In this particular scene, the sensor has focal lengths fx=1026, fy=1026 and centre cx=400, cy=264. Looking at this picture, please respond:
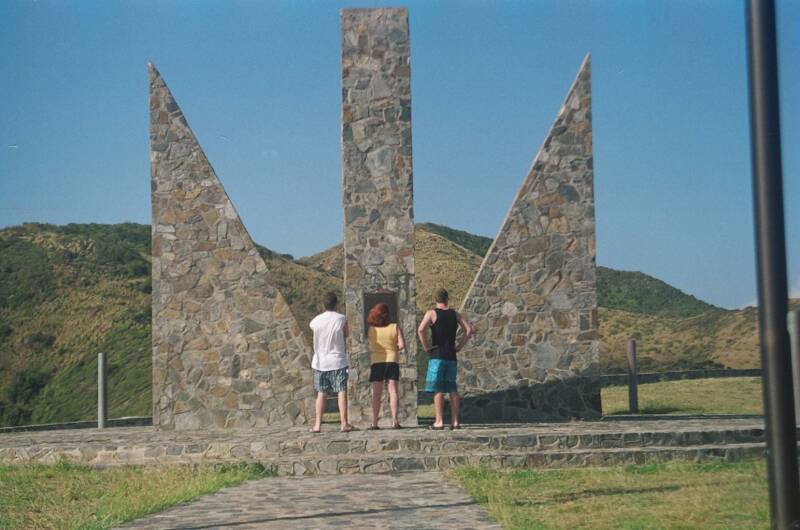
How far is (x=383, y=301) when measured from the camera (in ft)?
48.4

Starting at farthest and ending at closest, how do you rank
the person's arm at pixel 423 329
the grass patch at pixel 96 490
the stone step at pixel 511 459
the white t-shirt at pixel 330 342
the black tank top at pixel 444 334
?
the black tank top at pixel 444 334, the white t-shirt at pixel 330 342, the person's arm at pixel 423 329, the stone step at pixel 511 459, the grass patch at pixel 96 490

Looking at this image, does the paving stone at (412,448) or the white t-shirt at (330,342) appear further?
the white t-shirt at (330,342)

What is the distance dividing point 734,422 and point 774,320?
7.95 m

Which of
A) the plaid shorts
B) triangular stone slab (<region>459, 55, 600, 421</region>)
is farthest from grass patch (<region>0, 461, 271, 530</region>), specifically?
triangular stone slab (<region>459, 55, 600, 421</region>)

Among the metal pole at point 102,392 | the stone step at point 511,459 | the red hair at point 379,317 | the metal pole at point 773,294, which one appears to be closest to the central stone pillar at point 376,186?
the red hair at point 379,317

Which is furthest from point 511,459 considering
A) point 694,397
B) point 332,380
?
point 694,397

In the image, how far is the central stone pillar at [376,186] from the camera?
14.6 m

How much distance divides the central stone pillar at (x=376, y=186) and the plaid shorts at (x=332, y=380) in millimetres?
1820

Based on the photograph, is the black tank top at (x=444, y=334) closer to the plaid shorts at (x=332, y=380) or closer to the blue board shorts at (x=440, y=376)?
the blue board shorts at (x=440, y=376)

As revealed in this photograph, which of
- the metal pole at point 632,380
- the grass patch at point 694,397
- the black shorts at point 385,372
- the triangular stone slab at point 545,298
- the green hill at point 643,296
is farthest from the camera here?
the green hill at point 643,296

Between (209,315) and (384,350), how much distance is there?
3.26m

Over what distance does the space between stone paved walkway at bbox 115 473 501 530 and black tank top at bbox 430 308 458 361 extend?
2.60m

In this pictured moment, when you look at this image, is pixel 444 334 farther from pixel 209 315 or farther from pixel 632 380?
pixel 632 380

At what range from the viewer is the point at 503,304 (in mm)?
15367
